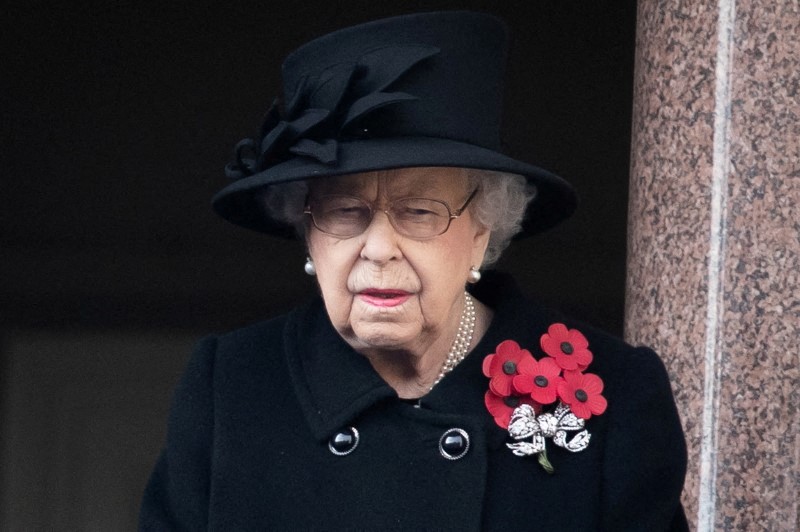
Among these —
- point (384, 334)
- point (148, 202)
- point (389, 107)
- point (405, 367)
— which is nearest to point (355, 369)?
point (405, 367)

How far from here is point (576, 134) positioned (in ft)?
26.4

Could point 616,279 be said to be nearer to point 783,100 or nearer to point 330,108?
point 783,100

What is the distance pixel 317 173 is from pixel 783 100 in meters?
1.49

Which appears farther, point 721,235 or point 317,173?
point 721,235

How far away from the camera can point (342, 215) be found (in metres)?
2.71

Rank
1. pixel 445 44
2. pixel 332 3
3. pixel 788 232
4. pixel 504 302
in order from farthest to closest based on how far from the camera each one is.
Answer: pixel 332 3, pixel 788 232, pixel 504 302, pixel 445 44

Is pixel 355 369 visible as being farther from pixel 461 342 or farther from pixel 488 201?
pixel 488 201

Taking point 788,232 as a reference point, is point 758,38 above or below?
above

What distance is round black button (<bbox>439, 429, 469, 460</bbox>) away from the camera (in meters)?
2.77

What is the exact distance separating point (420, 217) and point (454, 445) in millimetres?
459

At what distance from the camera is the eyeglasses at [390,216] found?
8.81 feet

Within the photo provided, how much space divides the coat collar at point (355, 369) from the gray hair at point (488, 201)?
6.5 inches

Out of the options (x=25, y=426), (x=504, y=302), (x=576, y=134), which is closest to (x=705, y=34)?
(x=504, y=302)

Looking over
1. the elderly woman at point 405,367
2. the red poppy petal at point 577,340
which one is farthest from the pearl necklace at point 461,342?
the red poppy petal at point 577,340
